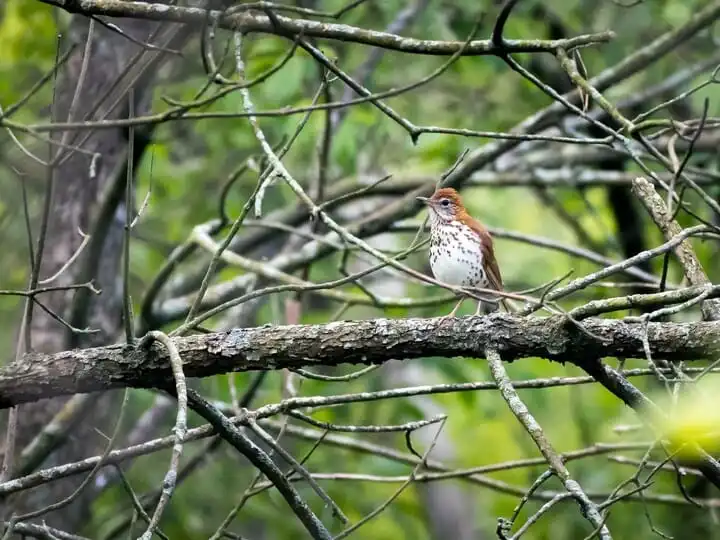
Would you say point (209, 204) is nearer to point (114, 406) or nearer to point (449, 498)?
point (114, 406)

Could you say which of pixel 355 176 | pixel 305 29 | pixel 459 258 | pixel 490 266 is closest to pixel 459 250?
pixel 459 258

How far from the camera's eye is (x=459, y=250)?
5.47 meters

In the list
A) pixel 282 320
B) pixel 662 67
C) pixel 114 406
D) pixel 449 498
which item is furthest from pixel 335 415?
pixel 449 498

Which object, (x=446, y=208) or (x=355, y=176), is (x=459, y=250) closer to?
(x=446, y=208)

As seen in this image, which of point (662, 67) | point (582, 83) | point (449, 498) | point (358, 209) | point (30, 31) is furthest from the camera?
point (449, 498)

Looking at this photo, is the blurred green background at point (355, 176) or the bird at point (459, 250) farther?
the blurred green background at point (355, 176)

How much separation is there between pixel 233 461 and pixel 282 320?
1392mm

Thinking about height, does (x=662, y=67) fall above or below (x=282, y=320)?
above

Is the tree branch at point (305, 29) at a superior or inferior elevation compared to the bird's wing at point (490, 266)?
inferior

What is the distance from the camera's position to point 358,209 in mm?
8492

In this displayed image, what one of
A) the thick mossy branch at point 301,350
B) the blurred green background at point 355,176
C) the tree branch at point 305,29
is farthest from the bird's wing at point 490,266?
the thick mossy branch at point 301,350

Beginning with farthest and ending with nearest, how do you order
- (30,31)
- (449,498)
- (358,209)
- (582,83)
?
(449,498) → (358,209) → (30,31) → (582,83)

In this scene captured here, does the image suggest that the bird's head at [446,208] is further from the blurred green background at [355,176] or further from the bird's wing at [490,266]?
the blurred green background at [355,176]

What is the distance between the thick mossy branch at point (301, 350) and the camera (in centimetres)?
296
